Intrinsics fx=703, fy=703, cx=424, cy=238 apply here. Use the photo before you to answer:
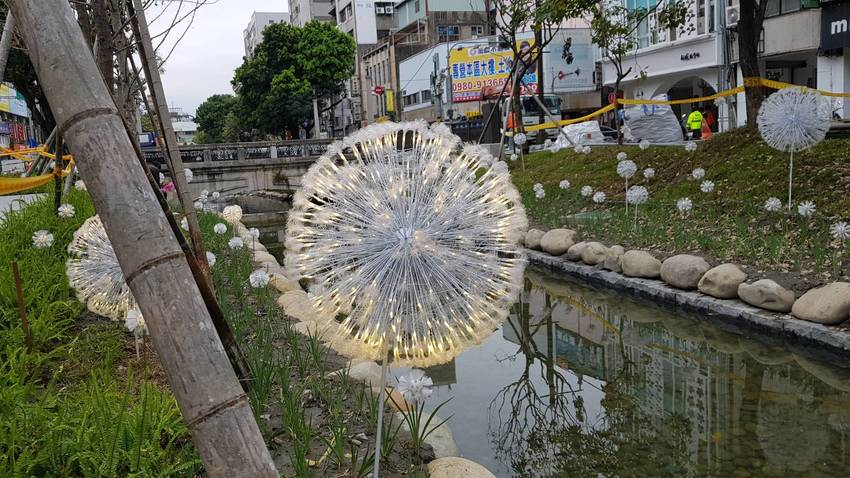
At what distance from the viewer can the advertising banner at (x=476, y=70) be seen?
44438 millimetres

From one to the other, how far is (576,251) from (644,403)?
500cm

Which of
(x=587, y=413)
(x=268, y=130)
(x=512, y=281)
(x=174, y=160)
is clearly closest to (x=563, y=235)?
(x=587, y=413)

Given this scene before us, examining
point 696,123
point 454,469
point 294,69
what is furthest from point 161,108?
point 294,69

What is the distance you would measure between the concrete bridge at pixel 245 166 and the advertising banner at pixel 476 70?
1772 centimetres

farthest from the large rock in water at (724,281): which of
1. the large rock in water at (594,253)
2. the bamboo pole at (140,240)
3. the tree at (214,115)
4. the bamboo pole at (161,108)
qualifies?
the tree at (214,115)

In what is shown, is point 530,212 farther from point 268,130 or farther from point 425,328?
point 268,130

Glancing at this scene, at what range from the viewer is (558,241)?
11.2 metres

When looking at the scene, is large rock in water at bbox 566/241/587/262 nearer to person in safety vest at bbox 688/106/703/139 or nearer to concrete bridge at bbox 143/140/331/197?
person in safety vest at bbox 688/106/703/139

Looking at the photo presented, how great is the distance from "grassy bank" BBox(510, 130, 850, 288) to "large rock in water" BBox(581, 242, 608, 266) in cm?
58

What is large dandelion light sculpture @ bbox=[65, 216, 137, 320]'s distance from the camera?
5292 mm

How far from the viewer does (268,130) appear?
5541 cm

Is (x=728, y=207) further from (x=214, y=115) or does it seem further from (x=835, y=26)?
(x=214, y=115)

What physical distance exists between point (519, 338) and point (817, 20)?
65.5 feet

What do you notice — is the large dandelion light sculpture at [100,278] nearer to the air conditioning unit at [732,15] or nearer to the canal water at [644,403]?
the canal water at [644,403]
